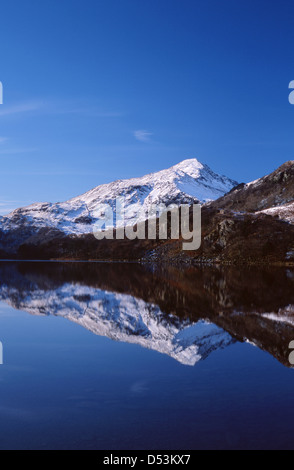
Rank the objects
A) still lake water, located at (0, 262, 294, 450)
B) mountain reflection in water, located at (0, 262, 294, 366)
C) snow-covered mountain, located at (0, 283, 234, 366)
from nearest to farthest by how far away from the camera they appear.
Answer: still lake water, located at (0, 262, 294, 450), snow-covered mountain, located at (0, 283, 234, 366), mountain reflection in water, located at (0, 262, 294, 366)

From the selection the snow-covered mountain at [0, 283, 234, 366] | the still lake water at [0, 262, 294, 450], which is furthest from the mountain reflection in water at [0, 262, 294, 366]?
the still lake water at [0, 262, 294, 450]

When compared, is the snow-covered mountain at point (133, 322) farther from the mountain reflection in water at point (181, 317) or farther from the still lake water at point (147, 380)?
the still lake water at point (147, 380)

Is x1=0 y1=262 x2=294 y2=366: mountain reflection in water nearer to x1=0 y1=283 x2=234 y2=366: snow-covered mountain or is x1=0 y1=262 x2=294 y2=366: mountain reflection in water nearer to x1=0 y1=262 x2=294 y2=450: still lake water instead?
x1=0 y1=283 x2=234 y2=366: snow-covered mountain

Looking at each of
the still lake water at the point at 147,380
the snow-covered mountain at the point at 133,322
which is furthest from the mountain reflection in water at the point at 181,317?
the still lake water at the point at 147,380

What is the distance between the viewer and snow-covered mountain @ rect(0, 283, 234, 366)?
31.0 meters

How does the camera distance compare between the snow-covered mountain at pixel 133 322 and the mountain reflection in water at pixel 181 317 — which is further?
the mountain reflection in water at pixel 181 317

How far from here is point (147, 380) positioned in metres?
22.9

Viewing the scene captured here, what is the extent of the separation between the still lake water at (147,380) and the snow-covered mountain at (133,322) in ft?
0.52

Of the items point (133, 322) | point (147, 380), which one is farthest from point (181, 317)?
point (147, 380)

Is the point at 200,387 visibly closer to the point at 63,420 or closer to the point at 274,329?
the point at 63,420

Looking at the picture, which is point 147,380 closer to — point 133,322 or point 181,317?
point 133,322

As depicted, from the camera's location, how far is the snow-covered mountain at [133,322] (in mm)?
30969

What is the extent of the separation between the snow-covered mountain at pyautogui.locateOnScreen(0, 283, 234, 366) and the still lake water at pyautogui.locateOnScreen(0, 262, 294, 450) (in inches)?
6.3

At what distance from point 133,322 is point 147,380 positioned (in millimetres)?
18345
